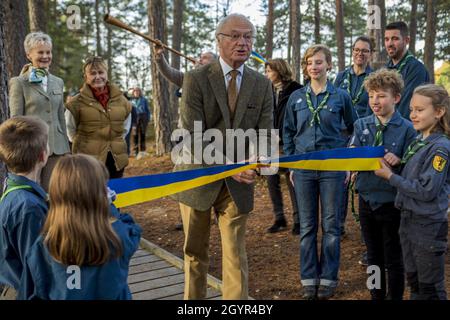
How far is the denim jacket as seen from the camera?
4020mm

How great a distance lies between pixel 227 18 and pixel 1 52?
2.21 meters

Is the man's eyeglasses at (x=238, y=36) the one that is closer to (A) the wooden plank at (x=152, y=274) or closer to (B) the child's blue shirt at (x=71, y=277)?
(B) the child's blue shirt at (x=71, y=277)

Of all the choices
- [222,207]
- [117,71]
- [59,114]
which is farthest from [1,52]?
[117,71]

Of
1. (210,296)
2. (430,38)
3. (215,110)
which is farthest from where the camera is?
(430,38)

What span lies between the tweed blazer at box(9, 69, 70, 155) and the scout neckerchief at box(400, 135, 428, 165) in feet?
11.3

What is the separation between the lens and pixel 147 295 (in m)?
3.91

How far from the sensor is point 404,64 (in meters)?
4.66

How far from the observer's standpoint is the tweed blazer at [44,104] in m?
4.22

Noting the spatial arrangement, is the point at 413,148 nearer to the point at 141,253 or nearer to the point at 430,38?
the point at 141,253

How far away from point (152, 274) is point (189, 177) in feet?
5.79

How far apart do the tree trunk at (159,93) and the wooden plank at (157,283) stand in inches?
336

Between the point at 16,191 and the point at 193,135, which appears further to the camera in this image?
the point at 193,135

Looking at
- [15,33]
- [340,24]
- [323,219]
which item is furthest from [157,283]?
[340,24]
